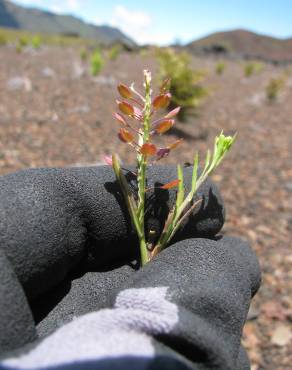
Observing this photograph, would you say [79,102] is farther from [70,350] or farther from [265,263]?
[70,350]

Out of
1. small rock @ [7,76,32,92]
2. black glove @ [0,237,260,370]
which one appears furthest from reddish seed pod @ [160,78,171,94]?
small rock @ [7,76,32,92]

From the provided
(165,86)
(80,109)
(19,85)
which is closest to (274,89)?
(80,109)

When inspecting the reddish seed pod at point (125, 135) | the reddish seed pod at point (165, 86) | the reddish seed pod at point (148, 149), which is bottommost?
the reddish seed pod at point (148, 149)

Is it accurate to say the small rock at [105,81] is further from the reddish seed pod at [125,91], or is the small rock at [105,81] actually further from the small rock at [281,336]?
the reddish seed pod at [125,91]

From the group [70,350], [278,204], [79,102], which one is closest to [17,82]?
[79,102]

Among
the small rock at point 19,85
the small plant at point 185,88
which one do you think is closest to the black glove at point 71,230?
the small plant at point 185,88

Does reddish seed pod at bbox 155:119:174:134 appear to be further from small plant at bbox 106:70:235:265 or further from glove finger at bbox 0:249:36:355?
glove finger at bbox 0:249:36:355
